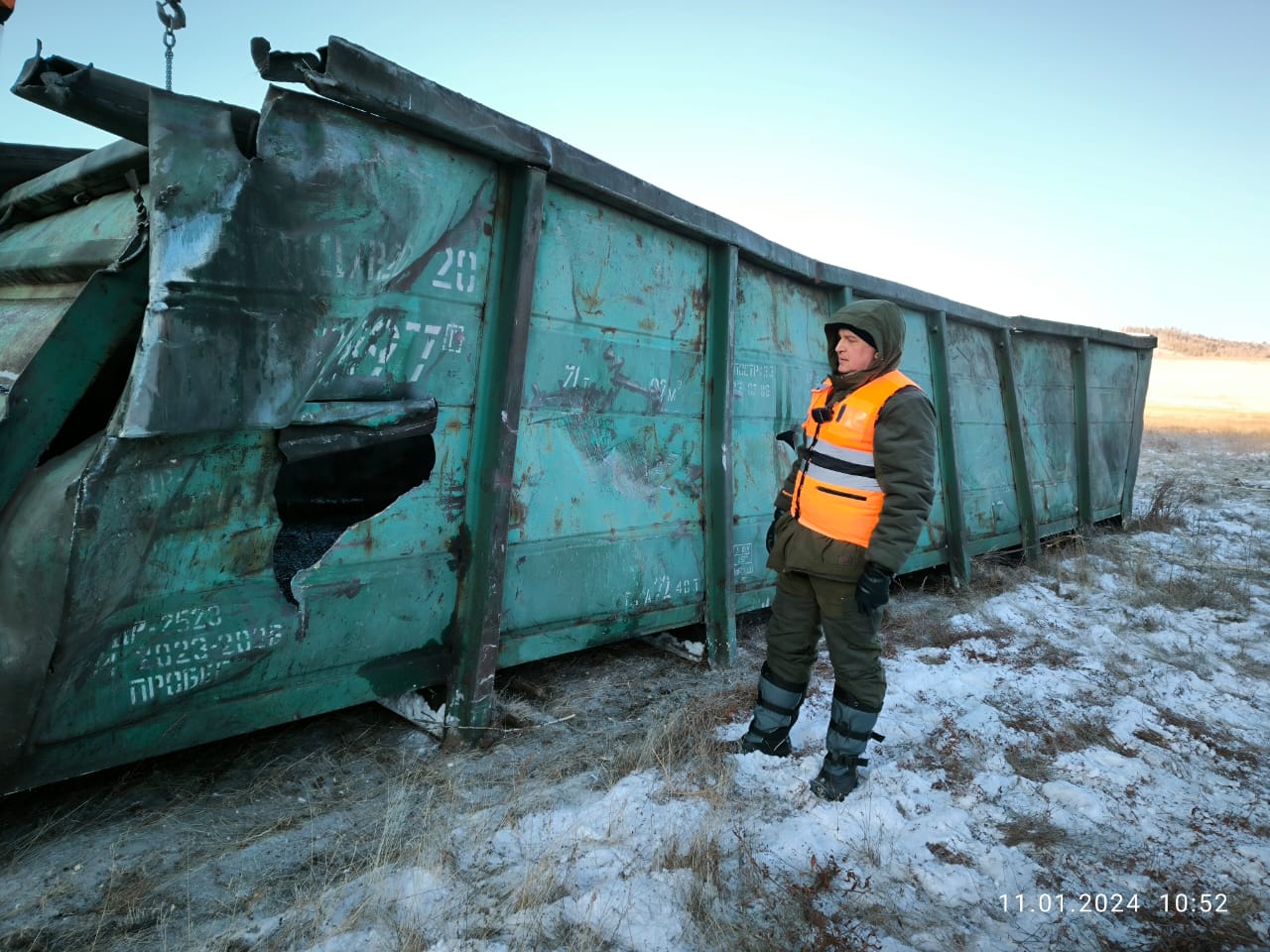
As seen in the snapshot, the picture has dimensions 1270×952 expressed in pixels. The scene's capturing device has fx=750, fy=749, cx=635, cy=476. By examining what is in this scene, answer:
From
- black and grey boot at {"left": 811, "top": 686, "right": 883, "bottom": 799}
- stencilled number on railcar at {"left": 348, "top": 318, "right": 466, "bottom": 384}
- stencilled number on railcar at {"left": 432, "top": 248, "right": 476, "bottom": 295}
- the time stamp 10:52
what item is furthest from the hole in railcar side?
A: the time stamp 10:52

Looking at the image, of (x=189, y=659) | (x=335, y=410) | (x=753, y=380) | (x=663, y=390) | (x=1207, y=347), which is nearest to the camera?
(x=189, y=659)

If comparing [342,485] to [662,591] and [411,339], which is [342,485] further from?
[662,591]

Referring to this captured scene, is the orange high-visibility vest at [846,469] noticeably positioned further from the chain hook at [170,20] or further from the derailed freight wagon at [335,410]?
the chain hook at [170,20]

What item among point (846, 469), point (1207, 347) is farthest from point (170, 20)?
point (1207, 347)

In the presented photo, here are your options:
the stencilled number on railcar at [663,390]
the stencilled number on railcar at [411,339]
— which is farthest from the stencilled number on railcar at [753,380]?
the stencilled number on railcar at [411,339]

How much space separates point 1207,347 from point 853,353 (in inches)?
2893

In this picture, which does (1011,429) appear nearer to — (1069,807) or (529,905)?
(1069,807)

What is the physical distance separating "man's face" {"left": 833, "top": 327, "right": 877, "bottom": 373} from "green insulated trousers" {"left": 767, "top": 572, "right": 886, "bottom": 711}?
799 mm

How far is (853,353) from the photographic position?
2775 mm

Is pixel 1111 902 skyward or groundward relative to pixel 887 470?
groundward

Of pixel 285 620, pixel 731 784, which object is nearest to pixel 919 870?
pixel 731 784

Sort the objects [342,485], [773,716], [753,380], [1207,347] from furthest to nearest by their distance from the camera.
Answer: [1207,347]
[753,380]
[342,485]
[773,716]

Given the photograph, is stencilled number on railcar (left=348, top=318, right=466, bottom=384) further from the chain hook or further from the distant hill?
the distant hill

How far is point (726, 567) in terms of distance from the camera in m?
4.01
